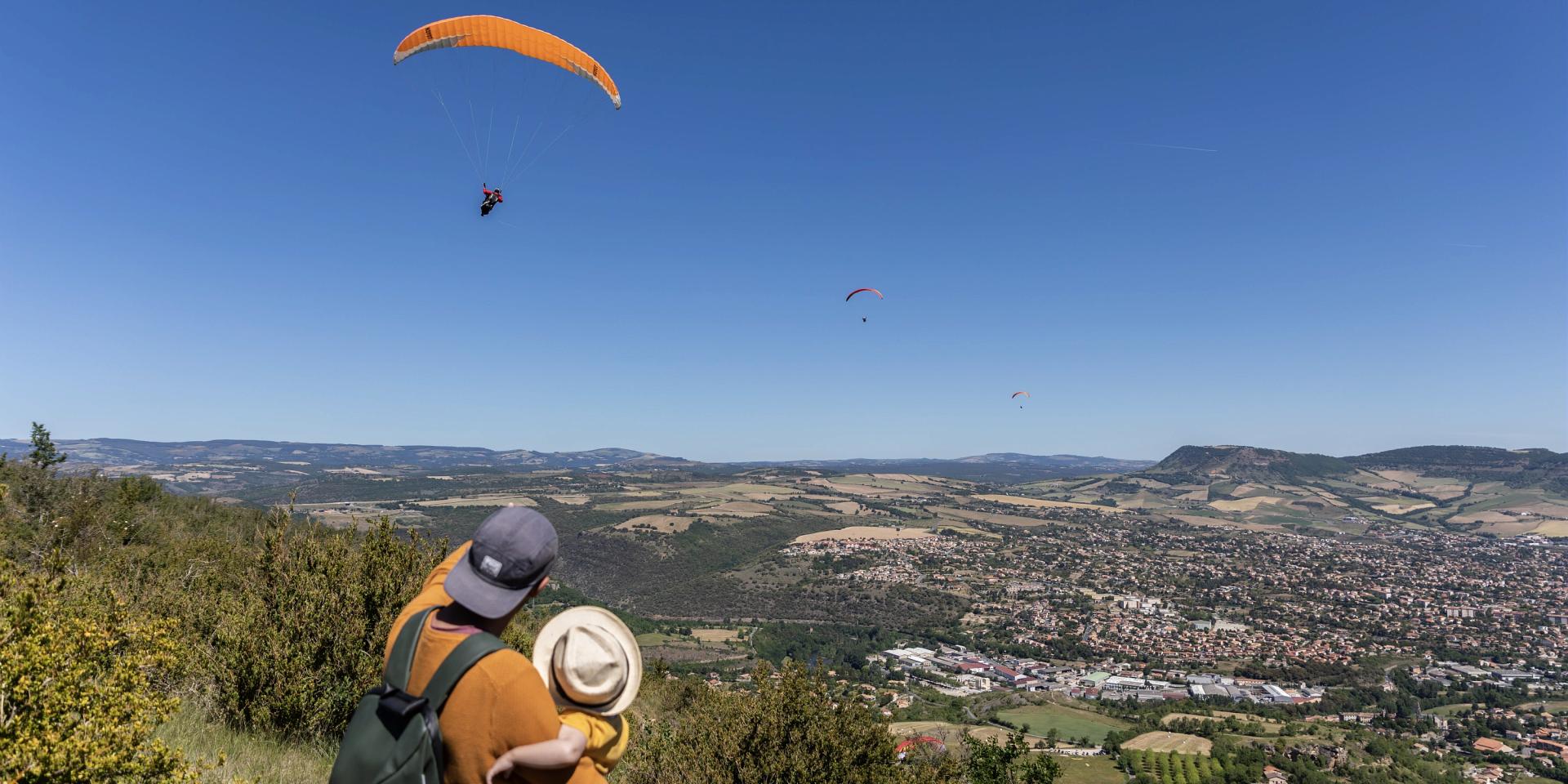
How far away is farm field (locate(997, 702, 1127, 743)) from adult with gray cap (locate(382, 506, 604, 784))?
67.8 meters

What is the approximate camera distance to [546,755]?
1.67 meters

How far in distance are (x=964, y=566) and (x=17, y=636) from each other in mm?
149693

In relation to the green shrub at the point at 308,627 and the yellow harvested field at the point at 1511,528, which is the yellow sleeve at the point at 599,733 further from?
the yellow harvested field at the point at 1511,528

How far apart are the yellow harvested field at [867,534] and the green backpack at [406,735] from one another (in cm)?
15756

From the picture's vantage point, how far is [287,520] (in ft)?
29.2

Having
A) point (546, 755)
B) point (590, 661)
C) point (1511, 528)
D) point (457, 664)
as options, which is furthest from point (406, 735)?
point (1511, 528)

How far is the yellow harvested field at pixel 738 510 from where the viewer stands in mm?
179750

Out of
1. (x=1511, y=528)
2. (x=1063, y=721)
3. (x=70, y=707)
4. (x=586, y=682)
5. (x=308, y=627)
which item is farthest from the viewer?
(x=1511, y=528)

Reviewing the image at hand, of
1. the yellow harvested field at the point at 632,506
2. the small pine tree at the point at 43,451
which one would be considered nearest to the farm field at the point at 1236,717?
the small pine tree at the point at 43,451

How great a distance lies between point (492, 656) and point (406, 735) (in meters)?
0.29

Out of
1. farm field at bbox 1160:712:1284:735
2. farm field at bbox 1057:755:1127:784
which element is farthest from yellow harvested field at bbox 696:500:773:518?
farm field at bbox 1057:755:1127:784

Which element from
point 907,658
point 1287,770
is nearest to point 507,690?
point 1287,770

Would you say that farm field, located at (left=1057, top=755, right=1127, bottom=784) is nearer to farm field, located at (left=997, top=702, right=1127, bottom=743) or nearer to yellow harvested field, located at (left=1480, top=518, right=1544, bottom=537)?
farm field, located at (left=997, top=702, right=1127, bottom=743)

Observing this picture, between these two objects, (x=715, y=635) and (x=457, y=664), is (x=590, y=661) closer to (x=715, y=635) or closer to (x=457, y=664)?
(x=457, y=664)
